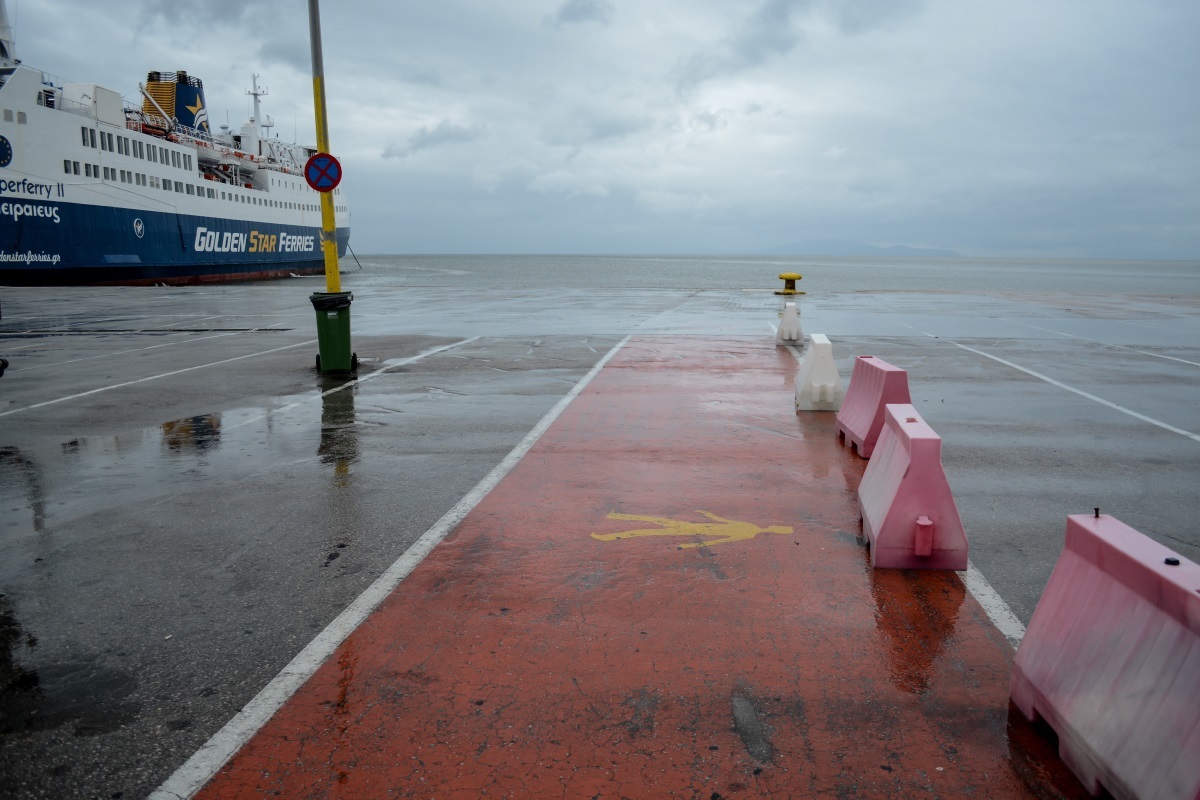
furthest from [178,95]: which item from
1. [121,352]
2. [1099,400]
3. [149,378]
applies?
[1099,400]

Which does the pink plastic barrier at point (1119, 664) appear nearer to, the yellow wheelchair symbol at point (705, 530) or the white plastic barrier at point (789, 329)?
the yellow wheelchair symbol at point (705, 530)

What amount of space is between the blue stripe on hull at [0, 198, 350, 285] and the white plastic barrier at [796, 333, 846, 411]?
3778 centimetres

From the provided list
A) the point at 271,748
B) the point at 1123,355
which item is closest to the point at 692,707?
the point at 271,748

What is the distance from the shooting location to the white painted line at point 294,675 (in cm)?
289

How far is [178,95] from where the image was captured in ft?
205

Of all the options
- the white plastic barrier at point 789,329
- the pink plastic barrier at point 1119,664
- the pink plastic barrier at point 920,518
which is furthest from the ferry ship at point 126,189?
the pink plastic barrier at point 1119,664

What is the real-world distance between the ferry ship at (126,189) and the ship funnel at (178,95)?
0.26 ft

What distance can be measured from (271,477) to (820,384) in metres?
5.90

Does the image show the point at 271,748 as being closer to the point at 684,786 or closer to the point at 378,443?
the point at 684,786

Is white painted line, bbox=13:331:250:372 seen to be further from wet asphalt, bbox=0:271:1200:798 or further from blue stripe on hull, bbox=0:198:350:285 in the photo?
blue stripe on hull, bbox=0:198:350:285

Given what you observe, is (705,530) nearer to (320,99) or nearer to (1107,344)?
(320,99)

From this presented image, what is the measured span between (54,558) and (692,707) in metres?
4.05

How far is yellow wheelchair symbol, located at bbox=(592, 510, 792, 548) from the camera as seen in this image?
5.27m

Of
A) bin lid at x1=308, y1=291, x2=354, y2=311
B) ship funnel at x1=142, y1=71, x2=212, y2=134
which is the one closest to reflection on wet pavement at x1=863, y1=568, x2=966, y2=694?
bin lid at x1=308, y1=291, x2=354, y2=311
